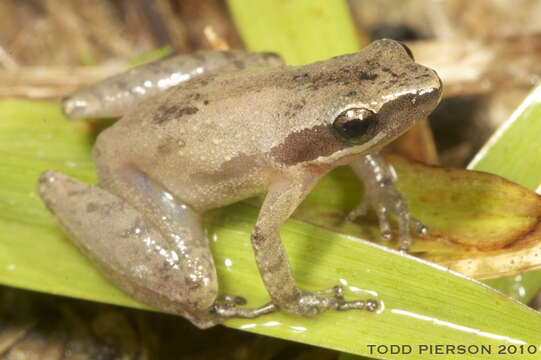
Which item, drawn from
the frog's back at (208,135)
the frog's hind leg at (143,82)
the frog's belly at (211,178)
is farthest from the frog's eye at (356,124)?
the frog's hind leg at (143,82)

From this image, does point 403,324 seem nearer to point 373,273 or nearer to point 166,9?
point 373,273

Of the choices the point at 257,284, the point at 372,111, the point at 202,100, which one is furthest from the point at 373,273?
the point at 202,100

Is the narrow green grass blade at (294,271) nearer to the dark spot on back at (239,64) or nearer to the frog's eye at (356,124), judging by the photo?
the frog's eye at (356,124)

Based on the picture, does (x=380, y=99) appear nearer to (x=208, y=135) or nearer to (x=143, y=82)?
(x=208, y=135)

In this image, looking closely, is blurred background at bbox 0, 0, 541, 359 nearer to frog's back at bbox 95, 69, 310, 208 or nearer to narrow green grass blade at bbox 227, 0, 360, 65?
narrow green grass blade at bbox 227, 0, 360, 65

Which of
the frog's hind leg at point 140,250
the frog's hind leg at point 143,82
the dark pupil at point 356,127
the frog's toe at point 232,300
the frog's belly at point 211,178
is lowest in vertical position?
the frog's toe at point 232,300

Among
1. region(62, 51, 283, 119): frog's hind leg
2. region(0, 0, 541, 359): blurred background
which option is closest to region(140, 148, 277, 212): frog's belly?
region(62, 51, 283, 119): frog's hind leg
